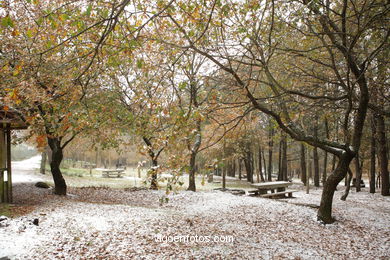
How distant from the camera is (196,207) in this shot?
36.8ft

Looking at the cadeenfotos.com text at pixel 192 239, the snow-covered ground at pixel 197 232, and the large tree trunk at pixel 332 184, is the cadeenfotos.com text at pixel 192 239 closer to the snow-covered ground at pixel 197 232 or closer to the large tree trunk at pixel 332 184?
the snow-covered ground at pixel 197 232

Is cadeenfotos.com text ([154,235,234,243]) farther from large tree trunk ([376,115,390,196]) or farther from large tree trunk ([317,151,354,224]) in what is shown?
large tree trunk ([376,115,390,196])

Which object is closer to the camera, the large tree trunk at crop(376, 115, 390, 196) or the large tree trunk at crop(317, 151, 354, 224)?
the large tree trunk at crop(317, 151, 354, 224)

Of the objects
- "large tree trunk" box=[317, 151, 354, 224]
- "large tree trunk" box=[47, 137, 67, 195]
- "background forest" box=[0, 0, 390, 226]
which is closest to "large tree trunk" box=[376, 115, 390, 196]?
"background forest" box=[0, 0, 390, 226]

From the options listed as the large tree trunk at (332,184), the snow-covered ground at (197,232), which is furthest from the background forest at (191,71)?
the snow-covered ground at (197,232)

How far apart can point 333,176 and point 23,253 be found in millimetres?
8728

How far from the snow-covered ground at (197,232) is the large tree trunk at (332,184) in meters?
0.36

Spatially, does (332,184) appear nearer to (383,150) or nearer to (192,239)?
(192,239)

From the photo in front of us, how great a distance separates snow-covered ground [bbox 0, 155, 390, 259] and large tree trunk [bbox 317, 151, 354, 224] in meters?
0.36

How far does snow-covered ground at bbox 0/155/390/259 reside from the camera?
5840mm

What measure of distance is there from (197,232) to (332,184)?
4833 millimetres

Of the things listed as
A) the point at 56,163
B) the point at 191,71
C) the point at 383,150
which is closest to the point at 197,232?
the point at 191,71

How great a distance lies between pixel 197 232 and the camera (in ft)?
23.9

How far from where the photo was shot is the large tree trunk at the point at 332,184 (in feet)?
28.1
